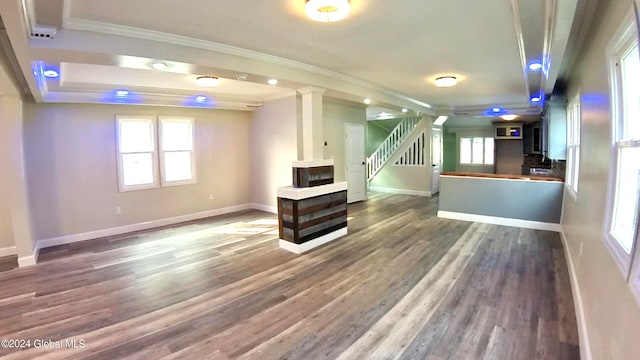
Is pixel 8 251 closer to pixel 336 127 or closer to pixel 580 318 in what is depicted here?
pixel 336 127

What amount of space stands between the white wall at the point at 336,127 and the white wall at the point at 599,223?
4721mm

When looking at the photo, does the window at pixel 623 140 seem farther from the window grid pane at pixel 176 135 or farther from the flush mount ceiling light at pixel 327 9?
the window grid pane at pixel 176 135

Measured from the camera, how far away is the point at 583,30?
3127 mm

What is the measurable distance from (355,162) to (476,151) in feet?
22.0

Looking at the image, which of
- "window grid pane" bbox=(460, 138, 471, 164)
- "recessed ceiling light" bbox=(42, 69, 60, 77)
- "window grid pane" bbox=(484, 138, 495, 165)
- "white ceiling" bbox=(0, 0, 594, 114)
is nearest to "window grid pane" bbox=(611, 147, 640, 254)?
"white ceiling" bbox=(0, 0, 594, 114)

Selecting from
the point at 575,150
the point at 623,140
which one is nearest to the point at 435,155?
the point at 575,150

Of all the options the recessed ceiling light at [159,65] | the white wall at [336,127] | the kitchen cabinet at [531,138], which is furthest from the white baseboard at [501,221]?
the kitchen cabinet at [531,138]

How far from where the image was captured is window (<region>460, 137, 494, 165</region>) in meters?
12.3

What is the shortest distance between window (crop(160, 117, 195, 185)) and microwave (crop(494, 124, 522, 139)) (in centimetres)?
1037

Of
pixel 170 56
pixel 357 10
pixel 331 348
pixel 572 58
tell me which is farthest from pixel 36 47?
pixel 572 58

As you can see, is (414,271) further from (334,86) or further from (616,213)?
(334,86)

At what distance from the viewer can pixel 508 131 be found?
11508mm

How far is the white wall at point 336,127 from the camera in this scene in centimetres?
741

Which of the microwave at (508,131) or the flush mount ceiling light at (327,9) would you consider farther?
the microwave at (508,131)
